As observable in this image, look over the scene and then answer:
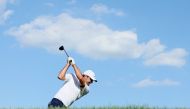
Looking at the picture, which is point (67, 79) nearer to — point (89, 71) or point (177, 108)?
point (89, 71)

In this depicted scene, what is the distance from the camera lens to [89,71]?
68.3 feet

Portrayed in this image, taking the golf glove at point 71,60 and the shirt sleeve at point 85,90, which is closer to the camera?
the shirt sleeve at point 85,90

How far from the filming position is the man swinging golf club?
20.7 m

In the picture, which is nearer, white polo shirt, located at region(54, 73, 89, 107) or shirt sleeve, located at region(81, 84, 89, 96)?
white polo shirt, located at region(54, 73, 89, 107)

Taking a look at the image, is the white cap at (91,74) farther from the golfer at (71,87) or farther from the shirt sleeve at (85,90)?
the shirt sleeve at (85,90)

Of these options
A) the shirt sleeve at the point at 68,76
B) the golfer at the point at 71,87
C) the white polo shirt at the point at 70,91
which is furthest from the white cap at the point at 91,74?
the shirt sleeve at the point at 68,76

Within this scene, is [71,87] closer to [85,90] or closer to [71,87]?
[71,87]

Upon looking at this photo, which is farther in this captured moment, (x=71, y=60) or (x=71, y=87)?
(x=71, y=60)

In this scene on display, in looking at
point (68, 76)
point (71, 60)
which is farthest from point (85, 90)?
point (71, 60)

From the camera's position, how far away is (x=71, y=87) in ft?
68.1

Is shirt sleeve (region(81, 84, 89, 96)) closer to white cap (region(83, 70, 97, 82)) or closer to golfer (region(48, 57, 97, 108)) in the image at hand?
golfer (region(48, 57, 97, 108))

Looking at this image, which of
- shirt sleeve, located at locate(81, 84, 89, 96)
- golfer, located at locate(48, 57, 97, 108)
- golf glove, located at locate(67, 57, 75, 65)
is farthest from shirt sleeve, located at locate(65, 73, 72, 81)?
shirt sleeve, located at locate(81, 84, 89, 96)

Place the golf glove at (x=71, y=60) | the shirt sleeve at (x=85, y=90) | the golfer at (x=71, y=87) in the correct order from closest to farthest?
the golfer at (x=71, y=87), the shirt sleeve at (x=85, y=90), the golf glove at (x=71, y=60)

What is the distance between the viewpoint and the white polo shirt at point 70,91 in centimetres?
2067
